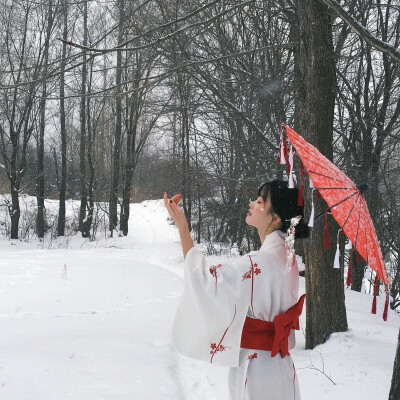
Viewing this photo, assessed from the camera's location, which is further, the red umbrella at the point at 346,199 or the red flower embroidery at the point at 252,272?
the red umbrella at the point at 346,199

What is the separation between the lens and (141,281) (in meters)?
7.71

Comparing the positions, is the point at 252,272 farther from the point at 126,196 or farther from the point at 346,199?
the point at 126,196

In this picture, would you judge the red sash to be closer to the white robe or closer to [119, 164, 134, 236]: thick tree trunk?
the white robe

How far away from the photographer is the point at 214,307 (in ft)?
6.41

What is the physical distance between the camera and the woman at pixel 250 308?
195 cm

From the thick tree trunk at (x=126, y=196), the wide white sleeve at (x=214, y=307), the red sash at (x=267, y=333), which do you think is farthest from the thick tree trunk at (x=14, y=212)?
the red sash at (x=267, y=333)

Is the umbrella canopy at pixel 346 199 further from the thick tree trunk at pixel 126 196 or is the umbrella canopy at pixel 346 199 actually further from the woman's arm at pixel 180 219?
the thick tree trunk at pixel 126 196

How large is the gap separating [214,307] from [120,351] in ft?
8.44

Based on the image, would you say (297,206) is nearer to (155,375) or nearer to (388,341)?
(155,375)

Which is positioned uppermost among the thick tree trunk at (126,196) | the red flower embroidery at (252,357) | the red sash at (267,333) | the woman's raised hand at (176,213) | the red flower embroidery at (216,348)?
the thick tree trunk at (126,196)

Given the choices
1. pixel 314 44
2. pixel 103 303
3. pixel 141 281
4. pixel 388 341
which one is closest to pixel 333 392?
pixel 388 341

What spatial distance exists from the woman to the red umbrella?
34 cm

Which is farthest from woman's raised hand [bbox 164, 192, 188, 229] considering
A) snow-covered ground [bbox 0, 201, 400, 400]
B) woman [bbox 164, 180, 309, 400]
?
snow-covered ground [bbox 0, 201, 400, 400]

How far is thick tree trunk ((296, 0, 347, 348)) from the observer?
4152mm
